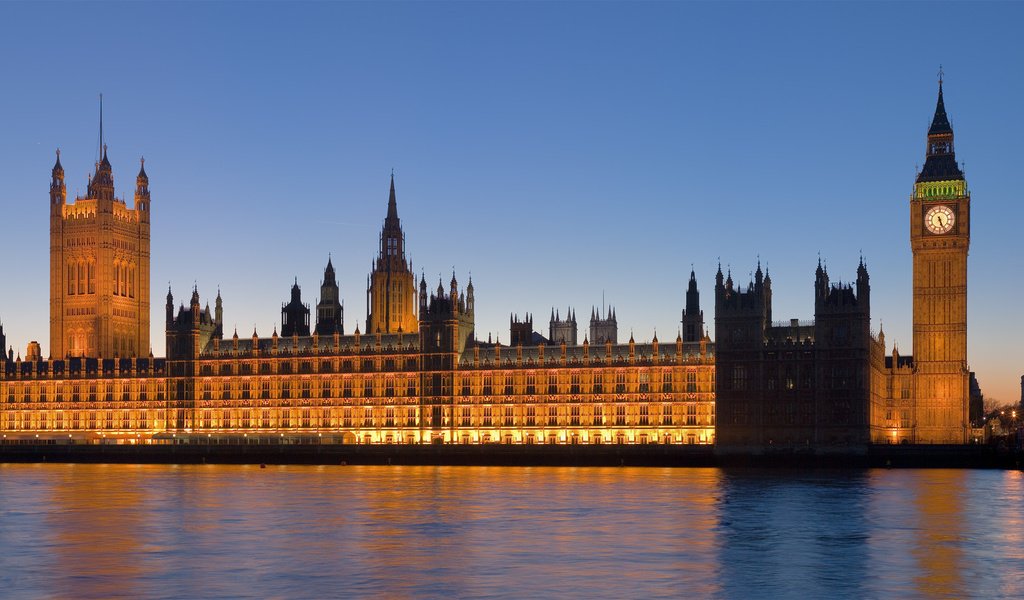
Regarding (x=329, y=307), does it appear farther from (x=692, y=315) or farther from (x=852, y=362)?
(x=852, y=362)

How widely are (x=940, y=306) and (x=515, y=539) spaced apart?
355 ft

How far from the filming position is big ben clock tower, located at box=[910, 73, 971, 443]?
152 meters

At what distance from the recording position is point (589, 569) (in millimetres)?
Answer: 48719

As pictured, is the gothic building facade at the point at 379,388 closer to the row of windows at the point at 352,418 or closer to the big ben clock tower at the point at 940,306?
the row of windows at the point at 352,418

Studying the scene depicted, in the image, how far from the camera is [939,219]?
155 meters

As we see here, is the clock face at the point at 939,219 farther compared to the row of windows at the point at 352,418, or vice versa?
the clock face at the point at 939,219

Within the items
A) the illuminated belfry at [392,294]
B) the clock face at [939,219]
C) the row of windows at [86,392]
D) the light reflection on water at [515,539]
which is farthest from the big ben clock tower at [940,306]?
the row of windows at [86,392]

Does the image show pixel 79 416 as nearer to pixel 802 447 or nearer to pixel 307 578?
pixel 802 447

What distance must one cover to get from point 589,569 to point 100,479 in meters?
71.2

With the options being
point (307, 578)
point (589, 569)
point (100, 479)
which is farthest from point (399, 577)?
point (100, 479)

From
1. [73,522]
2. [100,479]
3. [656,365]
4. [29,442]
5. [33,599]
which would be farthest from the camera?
[29,442]

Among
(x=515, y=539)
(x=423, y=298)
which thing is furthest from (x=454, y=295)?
(x=515, y=539)

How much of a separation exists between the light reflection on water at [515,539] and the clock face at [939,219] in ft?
202

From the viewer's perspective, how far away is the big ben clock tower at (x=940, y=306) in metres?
152
